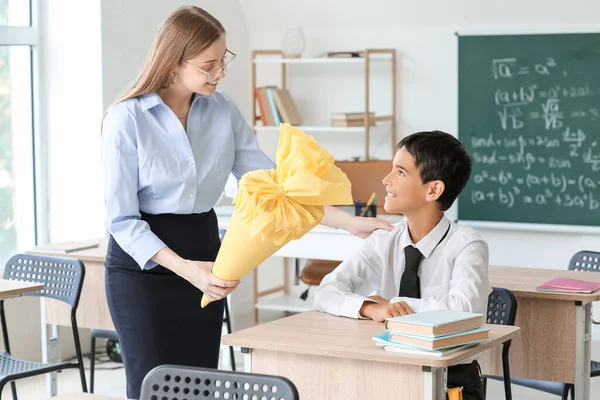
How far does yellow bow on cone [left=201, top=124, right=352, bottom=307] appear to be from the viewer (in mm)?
1893

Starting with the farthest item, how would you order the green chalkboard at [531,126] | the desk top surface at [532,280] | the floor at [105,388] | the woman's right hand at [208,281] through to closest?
the green chalkboard at [531,126] < the floor at [105,388] < the desk top surface at [532,280] < the woman's right hand at [208,281]

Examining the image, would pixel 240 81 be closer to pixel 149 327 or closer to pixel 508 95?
pixel 508 95

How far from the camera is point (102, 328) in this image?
4.24 m

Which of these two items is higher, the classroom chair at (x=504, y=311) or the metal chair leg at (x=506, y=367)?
the classroom chair at (x=504, y=311)


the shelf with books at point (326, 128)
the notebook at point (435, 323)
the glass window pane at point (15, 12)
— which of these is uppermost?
the glass window pane at point (15, 12)

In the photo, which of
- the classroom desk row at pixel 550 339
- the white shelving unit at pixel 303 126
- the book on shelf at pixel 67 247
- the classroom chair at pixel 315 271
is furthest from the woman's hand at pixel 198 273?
the white shelving unit at pixel 303 126

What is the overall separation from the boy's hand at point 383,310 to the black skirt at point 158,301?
0.42 meters

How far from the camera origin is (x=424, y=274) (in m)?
2.66

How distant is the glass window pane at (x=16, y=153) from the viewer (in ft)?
17.4

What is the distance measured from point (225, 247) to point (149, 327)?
49cm

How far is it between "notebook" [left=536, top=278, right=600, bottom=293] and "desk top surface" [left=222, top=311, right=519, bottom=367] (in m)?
0.86

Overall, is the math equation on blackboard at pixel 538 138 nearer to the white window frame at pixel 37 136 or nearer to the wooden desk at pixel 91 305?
the white window frame at pixel 37 136

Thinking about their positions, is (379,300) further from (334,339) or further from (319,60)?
(319,60)

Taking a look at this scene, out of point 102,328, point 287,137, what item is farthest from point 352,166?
point 287,137
